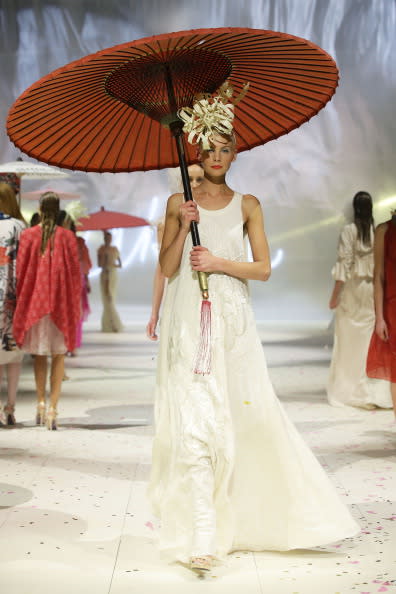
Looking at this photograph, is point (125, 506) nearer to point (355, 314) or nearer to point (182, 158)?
point (182, 158)

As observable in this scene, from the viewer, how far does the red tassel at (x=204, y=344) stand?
3.38m

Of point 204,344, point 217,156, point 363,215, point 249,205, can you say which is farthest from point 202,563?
point 363,215

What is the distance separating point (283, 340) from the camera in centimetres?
1471

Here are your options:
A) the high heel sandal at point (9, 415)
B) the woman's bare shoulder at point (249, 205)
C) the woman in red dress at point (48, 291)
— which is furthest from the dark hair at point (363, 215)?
the woman's bare shoulder at point (249, 205)

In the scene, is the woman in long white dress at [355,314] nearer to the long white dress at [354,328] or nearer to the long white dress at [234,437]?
the long white dress at [354,328]

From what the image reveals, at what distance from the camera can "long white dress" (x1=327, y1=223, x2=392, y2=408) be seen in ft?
24.4

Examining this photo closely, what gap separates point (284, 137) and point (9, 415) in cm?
1462

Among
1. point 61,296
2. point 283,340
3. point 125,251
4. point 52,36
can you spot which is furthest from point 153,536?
point 125,251

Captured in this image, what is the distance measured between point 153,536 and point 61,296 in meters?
2.83

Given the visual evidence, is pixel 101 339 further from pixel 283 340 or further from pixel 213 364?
pixel 213 364

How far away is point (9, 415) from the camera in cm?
649

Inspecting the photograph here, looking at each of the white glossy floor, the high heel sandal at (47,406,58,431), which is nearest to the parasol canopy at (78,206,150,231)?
the white glossy floor

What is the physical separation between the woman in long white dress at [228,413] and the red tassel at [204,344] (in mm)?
62

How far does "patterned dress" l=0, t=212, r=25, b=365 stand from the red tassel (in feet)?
10.3
